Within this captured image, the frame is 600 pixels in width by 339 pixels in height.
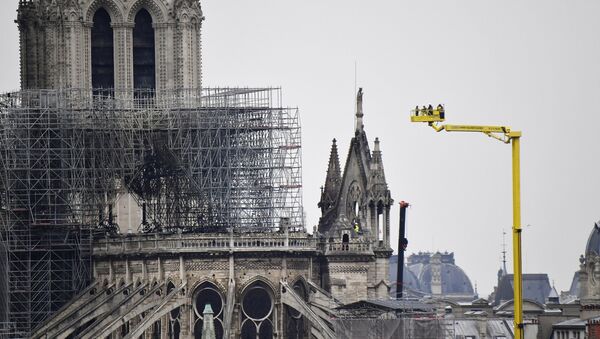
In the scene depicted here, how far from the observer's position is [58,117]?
19662 centimetres

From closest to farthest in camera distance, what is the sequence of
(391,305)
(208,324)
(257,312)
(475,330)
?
(391,305)
(208,324)
(257,312)
(475,330)

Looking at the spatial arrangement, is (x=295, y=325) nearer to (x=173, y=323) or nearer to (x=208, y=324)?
(x=173, y=323)

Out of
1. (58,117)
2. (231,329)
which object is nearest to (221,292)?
(231,329)

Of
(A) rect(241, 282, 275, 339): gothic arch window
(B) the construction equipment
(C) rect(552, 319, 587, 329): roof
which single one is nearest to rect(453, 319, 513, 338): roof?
(C) rect(552, 319, 587, 329): roof

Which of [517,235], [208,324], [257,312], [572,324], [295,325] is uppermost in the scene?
A: [517,235]

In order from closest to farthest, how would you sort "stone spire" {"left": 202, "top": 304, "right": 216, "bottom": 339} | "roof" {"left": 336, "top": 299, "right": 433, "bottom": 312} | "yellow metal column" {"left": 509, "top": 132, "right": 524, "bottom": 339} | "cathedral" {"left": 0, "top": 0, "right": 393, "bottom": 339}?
"yellow metal column" {"left": 509, "top": 132, "right": 524, "bottom": 339} → "roof" {"left": 336, "top": 299, "right": 433, "bottom": 312} → "stone spire" {"left": 202, "top": 304, "right": 216, "bottom": 339} → "cathedral" {"left": 0, "top": 0, "right": 393, "bottom": 339}

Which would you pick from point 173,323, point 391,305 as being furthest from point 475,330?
point 173,323

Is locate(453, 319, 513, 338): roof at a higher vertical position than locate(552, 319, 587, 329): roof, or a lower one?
lower

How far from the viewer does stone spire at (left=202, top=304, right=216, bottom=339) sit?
18375 cm

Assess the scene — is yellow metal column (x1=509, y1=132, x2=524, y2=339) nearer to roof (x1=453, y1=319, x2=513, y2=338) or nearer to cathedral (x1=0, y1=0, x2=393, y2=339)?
cathedral (x1=0, y1=0, x2=393, y2=339)

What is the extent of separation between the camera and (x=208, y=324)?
184625 millimetres

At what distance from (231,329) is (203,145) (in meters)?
15.4

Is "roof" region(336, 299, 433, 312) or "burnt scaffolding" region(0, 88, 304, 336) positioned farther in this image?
"burnt scaffolding" region(0, 88, 304, 336)

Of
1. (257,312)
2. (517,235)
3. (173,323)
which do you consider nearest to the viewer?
(517,235)
